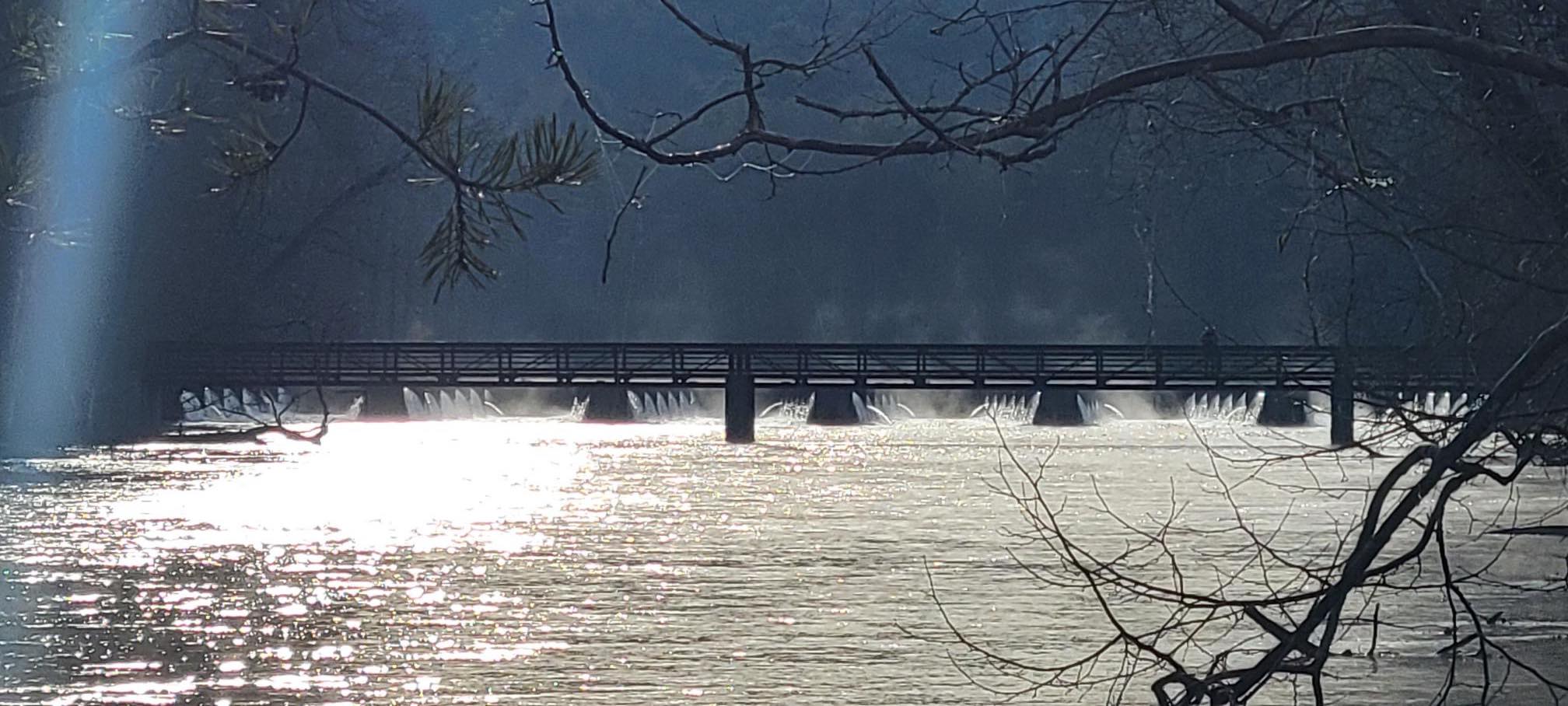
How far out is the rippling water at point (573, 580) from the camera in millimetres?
14406

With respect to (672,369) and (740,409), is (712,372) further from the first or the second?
(740,409)

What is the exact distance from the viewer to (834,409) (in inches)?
2301

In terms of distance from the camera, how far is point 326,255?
50906 millimetres

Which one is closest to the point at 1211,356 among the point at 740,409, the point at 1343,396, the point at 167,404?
the point at 740,409

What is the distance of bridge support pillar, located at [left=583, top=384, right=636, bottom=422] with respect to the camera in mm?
58500

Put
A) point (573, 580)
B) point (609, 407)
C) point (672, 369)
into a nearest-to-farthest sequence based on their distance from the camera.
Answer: point (573, 580) < point (672, 369) < point (609, 407)

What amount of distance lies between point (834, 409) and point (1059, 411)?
5356 millimetres

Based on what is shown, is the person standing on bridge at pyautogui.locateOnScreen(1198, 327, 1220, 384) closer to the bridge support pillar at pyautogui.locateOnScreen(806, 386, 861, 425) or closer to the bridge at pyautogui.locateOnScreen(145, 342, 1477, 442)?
the bridge at pyautogui.locateOnScreen(145, 342, 1477, 442)

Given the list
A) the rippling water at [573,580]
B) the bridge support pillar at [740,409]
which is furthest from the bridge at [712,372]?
the rippling water at [573,580]

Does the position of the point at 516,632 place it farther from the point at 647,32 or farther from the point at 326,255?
the point at 647,32

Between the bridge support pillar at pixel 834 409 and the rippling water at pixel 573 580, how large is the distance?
19.7 m

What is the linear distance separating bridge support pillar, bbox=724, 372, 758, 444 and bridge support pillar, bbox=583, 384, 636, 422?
34.0 ft

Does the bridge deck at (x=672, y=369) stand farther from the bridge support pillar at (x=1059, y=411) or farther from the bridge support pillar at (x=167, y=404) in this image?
the bridge support pillar at (x=1059, y=411)

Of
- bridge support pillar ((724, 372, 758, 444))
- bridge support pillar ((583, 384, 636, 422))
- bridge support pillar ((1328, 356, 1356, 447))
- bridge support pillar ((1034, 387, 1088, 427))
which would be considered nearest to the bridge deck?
bridge support pillar ((724, 372, 758, 444))
